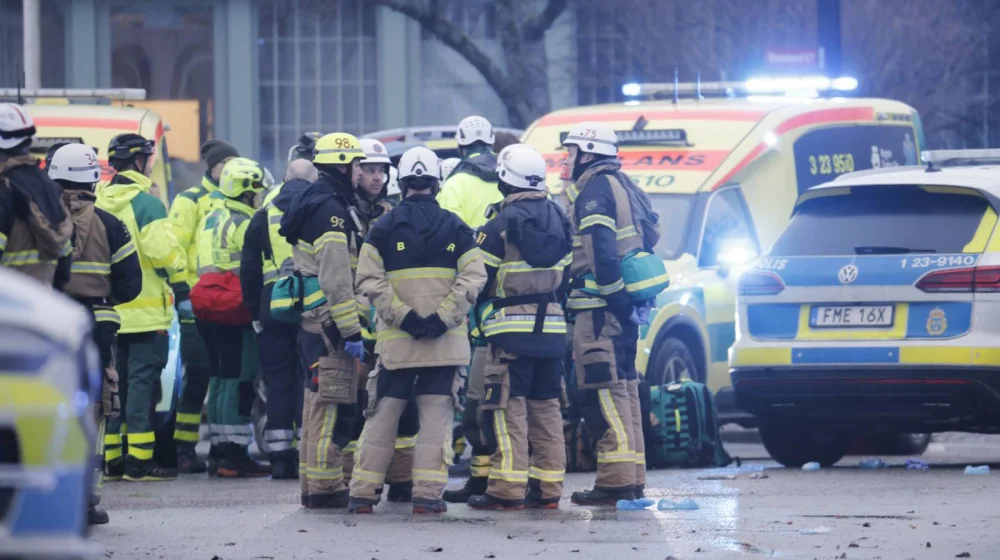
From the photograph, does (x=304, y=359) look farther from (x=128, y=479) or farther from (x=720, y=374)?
(x=720, y=374)

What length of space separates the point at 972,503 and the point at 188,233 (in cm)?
536

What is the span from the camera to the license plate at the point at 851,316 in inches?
438

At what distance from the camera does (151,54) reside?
29.4 meters

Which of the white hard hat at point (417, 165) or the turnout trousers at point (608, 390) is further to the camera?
the turnout trousers at point (608, 390)

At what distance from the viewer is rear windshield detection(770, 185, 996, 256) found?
437 inches

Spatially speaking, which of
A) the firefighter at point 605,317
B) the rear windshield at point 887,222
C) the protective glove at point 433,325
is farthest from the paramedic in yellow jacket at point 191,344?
the rear windshield at point 887,222

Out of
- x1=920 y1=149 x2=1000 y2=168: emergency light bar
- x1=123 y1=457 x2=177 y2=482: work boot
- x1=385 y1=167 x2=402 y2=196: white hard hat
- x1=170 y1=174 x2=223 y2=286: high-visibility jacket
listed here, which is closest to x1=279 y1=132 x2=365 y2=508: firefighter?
x1=385 y1=167 x2=402 y2=196: white hard hat

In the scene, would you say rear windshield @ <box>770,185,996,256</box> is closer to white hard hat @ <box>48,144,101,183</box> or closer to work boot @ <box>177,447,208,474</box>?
work boot @ <box>177,447,208,474</box>

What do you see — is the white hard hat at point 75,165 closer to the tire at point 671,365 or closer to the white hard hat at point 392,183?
the white hard hat at point 392,183

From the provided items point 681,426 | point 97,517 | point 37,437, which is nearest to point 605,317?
point 681,426

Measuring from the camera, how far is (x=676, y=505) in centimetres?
975

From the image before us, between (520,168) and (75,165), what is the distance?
7.05 ft

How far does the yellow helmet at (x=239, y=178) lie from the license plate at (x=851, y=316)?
3502 millimetres

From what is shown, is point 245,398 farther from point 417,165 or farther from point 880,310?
point 880,310
